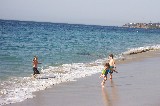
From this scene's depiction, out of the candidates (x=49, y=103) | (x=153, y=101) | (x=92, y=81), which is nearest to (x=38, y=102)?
(x=49, y=103)

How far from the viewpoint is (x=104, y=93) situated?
13.7 metres

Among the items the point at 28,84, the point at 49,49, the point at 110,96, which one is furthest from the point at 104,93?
the point at 49,49

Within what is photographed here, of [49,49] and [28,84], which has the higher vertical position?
[28,84]

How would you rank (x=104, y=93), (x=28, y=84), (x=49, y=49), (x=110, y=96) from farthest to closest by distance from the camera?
(x=49, y=49)
(x=28, y=84)
(x=104, y=93)
(x=110, y=96)

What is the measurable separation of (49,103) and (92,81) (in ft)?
17.2

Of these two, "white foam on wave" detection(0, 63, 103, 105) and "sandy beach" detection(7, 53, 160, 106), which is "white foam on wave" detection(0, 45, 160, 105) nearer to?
"white foam on wave" detection(0, 63, 103, 105)

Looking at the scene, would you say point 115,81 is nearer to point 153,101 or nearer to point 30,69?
point 153,101

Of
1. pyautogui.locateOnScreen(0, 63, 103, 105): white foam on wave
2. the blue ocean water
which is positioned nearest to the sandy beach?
pyautogui.locateOnScreen(0, 63, 103, 105): white foam on wave

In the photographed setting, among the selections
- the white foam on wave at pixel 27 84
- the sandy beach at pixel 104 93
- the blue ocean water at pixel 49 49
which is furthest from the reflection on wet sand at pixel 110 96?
the blue ocean water at pixel 49 49

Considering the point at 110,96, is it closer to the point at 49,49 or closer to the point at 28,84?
the point at 28,84

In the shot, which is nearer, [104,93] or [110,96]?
[110,96]

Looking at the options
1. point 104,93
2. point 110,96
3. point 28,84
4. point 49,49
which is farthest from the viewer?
point 49,49

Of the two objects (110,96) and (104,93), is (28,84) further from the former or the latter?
(110,96)

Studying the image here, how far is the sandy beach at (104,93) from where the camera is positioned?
1193cm
